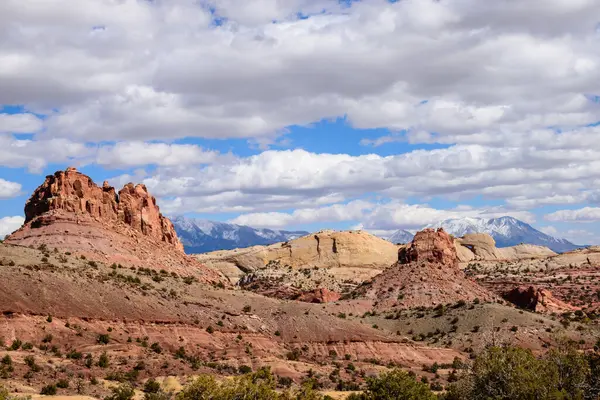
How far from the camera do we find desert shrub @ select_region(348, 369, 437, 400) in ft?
148

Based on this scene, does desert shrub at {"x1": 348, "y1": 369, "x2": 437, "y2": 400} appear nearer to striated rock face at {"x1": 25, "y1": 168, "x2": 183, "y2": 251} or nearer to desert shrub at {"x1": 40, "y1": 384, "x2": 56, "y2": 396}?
desert shrub at {"x1": 40, "y1": 384, "x2": 56, "y2": 396}

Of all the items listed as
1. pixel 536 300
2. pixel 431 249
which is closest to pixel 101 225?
pixel 431 249

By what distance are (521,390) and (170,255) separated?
6410 cm

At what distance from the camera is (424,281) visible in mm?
108125

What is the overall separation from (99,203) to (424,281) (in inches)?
1802

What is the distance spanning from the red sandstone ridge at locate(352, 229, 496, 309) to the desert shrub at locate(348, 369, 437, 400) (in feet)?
187

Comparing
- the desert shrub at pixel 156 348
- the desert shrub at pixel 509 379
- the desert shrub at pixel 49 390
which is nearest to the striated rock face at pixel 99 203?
the desert shrub at pixel 156 348

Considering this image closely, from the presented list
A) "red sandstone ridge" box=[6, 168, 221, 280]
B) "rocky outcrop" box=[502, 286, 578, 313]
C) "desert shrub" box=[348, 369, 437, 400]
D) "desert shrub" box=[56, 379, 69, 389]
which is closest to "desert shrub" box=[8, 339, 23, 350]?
"desert shrub" box=[56, 379, 69, 389]

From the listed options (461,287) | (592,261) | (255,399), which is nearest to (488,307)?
(461,287)

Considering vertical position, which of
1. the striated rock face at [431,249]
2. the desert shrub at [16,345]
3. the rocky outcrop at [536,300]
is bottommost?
the rocky outcrop at [536,300]

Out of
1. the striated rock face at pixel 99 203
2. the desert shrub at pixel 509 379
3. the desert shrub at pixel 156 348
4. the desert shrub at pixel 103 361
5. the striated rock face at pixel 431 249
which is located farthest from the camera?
the striated rock face at pixel 431 249

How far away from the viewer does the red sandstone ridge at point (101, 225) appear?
88375mm

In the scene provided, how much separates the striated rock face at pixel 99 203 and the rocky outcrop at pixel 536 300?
169 ft

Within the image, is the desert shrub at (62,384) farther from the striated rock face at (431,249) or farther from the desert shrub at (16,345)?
the striated rock face at (431,249)
